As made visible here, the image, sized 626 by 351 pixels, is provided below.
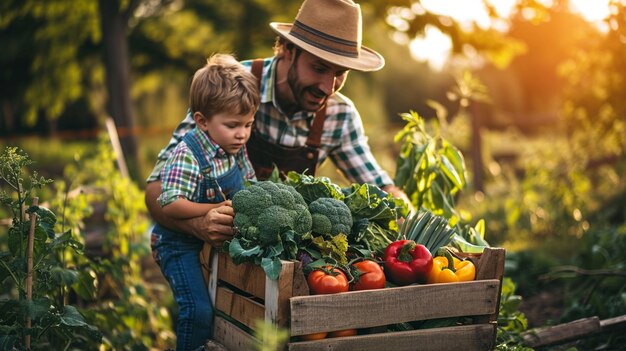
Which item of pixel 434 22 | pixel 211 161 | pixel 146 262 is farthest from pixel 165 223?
pixel 434 22

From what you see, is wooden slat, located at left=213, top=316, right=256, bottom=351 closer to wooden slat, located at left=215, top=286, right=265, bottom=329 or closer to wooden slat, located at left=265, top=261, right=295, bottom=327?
wooden slat, located at left=215, top=286, right=265, bottom=329

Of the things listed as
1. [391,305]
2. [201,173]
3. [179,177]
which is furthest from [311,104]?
[391,305]

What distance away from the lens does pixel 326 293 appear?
106 inches

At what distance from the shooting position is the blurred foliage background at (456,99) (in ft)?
19.9

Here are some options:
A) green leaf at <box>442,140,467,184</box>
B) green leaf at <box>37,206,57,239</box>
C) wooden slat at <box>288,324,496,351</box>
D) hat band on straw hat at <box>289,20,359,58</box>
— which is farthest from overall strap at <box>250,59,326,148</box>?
wooden slat at <box>288,324,496,351</box>

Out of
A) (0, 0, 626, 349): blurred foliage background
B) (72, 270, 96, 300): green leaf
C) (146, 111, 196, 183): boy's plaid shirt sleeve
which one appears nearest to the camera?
(146, 111, 196, 183): boy's plaid shirt sleeve

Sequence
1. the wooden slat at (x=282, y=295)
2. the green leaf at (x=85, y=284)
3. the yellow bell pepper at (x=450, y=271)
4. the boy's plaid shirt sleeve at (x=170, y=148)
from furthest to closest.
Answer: the green leaf at (x=85, y=284)
the boy's plaid shirt sleeve at (x=170, y=148)
the yellow bell pepper at (x=450, y=271)
the wooden slat at (x=282, y=295)

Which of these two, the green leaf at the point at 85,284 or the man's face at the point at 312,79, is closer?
the man's face at the point at 312,79

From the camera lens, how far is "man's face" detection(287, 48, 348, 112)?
3.72 metres

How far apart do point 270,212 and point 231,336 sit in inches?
25.4

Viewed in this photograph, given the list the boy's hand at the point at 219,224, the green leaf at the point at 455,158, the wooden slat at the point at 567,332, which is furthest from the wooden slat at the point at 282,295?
the green leaf at the point at 455,158

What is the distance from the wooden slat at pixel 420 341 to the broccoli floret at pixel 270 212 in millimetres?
436

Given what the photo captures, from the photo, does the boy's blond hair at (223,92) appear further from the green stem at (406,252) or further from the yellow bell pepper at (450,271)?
the yellow bell pepper at (450,271)

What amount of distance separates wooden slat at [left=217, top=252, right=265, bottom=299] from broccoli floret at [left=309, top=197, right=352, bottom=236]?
0.29m
